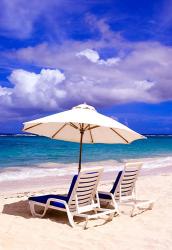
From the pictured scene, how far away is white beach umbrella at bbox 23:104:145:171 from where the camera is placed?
6.37 meters

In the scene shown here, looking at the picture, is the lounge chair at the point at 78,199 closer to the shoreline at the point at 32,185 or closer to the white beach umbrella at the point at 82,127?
the white beach umbrella at the point at 82,127

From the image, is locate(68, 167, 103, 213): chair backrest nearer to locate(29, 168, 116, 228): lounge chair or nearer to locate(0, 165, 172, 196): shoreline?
locate(29, 168, 116, 228): lounge chair

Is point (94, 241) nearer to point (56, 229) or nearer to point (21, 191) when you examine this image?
point (56, 229)

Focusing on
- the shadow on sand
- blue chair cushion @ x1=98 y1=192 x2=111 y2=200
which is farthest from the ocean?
blue chair cushion @ x1=98 y1=192 x2=111 y2=200

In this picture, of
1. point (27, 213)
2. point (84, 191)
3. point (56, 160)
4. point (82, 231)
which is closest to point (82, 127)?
point (84, 191)

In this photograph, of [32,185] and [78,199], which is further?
[32,185]

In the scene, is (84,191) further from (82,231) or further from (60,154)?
(60,154)

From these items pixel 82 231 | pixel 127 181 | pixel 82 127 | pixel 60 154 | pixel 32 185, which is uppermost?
pixel 82 127

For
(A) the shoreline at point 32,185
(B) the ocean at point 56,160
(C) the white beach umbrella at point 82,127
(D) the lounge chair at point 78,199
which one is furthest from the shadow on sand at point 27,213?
(B) the ocean at point 56,160

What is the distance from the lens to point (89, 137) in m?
8.18

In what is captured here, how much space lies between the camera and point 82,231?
5.45m

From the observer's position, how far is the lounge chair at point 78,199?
19.0ft

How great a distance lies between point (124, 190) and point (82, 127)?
1.46m

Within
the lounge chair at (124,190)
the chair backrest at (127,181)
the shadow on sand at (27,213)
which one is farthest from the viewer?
the chair backrest at (127,181)
